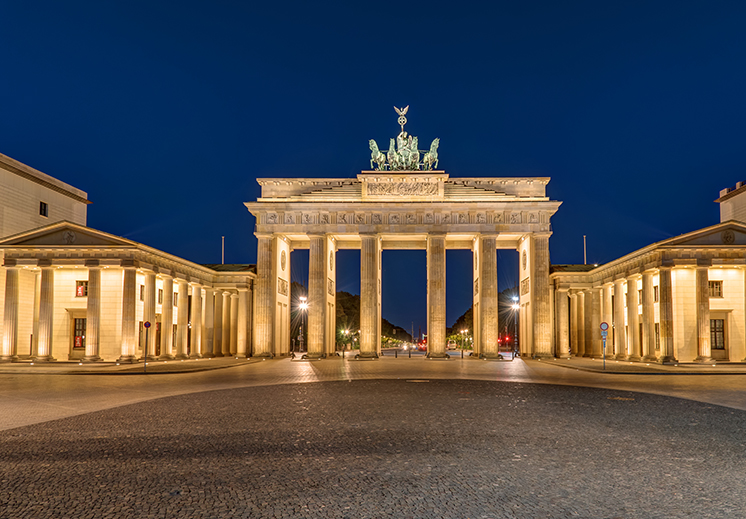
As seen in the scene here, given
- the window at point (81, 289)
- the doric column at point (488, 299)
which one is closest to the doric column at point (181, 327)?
the window at point (81, 289)

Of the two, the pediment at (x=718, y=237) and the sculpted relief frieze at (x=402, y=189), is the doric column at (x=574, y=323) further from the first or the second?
the pediment at (x=718, y=237)

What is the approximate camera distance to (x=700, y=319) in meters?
41.1

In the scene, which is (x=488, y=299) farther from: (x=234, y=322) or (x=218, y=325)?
(x=218, y=325)

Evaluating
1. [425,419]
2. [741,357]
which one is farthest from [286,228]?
[425,419]

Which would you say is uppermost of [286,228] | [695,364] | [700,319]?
[286,228]

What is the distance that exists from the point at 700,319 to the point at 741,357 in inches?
212

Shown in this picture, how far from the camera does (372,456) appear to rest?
9664mm

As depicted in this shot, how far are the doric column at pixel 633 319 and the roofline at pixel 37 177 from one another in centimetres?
5055

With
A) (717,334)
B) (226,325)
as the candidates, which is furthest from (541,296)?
(226,325)

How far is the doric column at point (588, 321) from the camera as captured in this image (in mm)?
58406

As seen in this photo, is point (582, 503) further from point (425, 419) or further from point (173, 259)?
point (173, 259)

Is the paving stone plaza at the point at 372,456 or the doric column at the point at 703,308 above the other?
the doric column at the point at 703,308

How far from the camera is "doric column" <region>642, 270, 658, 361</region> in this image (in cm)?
4334

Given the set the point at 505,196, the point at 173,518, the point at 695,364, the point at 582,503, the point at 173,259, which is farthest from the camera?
the point at 505,196
